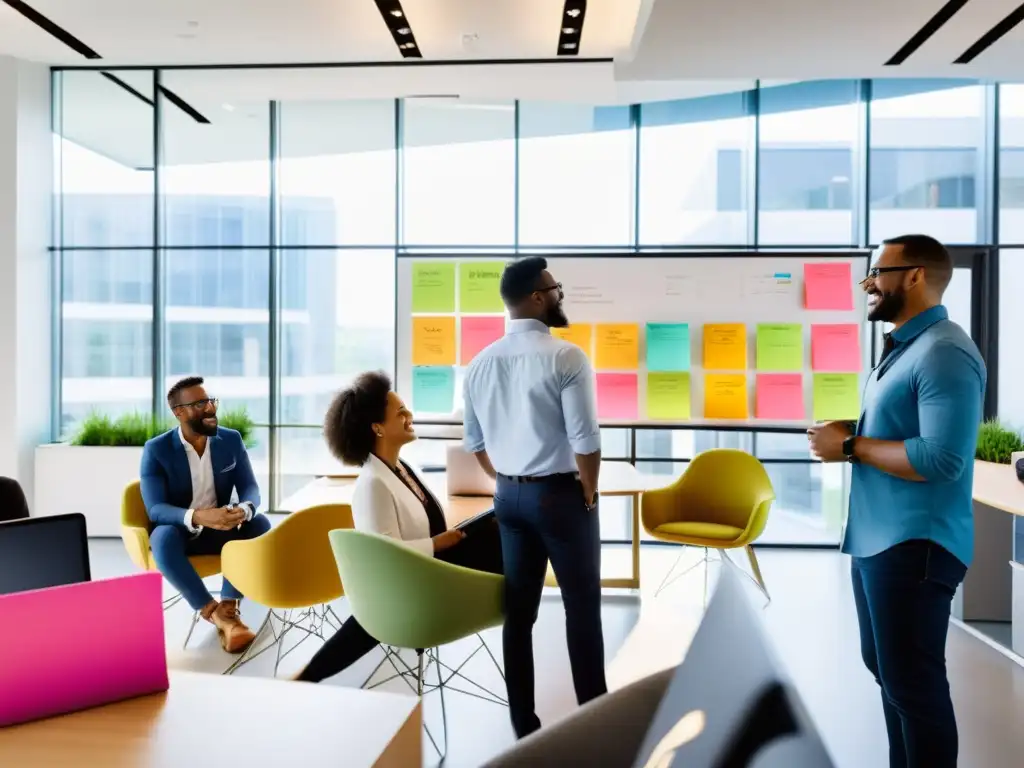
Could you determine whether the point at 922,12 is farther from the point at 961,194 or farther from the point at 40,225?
the point at 40,225

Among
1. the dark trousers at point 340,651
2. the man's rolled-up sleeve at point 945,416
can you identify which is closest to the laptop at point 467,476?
the dark trousers at point 340,651

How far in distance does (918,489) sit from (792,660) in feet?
2.84

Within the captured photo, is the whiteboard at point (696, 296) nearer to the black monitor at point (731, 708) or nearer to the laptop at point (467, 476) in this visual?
the laptop at point (467, 476)

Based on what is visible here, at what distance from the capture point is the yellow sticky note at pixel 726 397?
5688 mm

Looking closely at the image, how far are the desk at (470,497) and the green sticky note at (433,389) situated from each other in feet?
2.00

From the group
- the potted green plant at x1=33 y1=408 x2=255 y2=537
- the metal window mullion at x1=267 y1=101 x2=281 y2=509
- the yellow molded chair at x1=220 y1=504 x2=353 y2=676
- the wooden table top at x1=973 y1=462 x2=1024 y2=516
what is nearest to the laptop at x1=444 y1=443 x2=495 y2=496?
the yellow molded chair at x1=220 y1=504 x2=353 y2=676

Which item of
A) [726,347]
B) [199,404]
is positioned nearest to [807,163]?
[726,347]

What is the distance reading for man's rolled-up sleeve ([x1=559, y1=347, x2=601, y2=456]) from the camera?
2809 millimetres

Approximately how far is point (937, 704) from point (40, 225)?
22.9 feet

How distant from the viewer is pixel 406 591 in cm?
265

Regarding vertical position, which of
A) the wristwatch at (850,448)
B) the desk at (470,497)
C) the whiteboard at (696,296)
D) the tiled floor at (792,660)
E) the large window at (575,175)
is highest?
the large window at (575,175)

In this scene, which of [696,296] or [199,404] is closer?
[199,404]

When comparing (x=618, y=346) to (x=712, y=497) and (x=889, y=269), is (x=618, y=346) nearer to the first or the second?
(x=712, y=497)

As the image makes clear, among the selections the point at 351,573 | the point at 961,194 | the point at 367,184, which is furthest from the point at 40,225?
the point at 961,194
